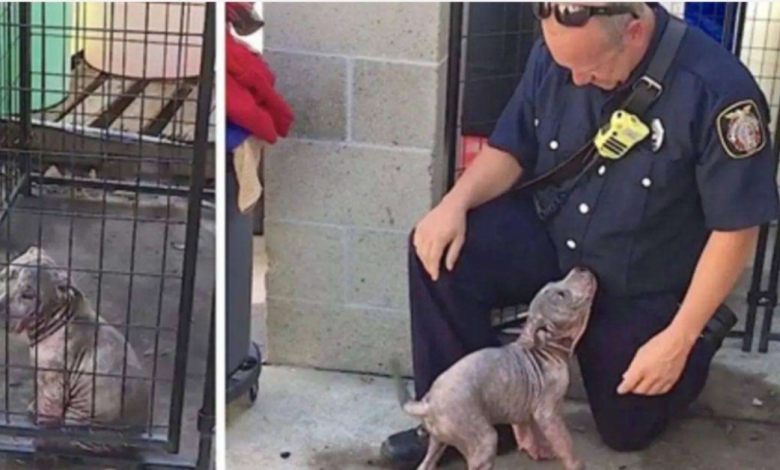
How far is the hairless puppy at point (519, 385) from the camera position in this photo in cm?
144

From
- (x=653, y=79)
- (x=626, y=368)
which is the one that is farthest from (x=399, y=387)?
(x=653, y=79)

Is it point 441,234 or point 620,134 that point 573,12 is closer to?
point 620,134

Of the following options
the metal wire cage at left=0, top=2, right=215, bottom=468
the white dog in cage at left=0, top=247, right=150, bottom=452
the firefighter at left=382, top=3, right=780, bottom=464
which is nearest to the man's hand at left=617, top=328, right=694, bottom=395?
the firefighter at left=382, top=3, right=780, bottom=464

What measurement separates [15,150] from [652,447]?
3.33 feet

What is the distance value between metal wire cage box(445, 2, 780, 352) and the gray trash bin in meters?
0.26

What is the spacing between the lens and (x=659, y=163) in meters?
1.41

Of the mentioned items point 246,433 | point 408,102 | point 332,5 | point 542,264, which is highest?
point 332,5

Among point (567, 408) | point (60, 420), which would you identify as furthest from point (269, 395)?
point (567, 408)

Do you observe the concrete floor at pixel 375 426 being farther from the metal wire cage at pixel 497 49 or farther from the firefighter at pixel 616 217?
the metal wire cage at pixel 497 49

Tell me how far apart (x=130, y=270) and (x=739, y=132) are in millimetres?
809

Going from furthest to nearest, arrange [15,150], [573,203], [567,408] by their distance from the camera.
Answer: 1. [15,150]
2. [567,408]
3. [573,203]

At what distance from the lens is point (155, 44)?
1.75m

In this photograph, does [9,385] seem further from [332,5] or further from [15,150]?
[332,5]

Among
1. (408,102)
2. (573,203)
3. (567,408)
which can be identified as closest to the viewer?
(573,203)
